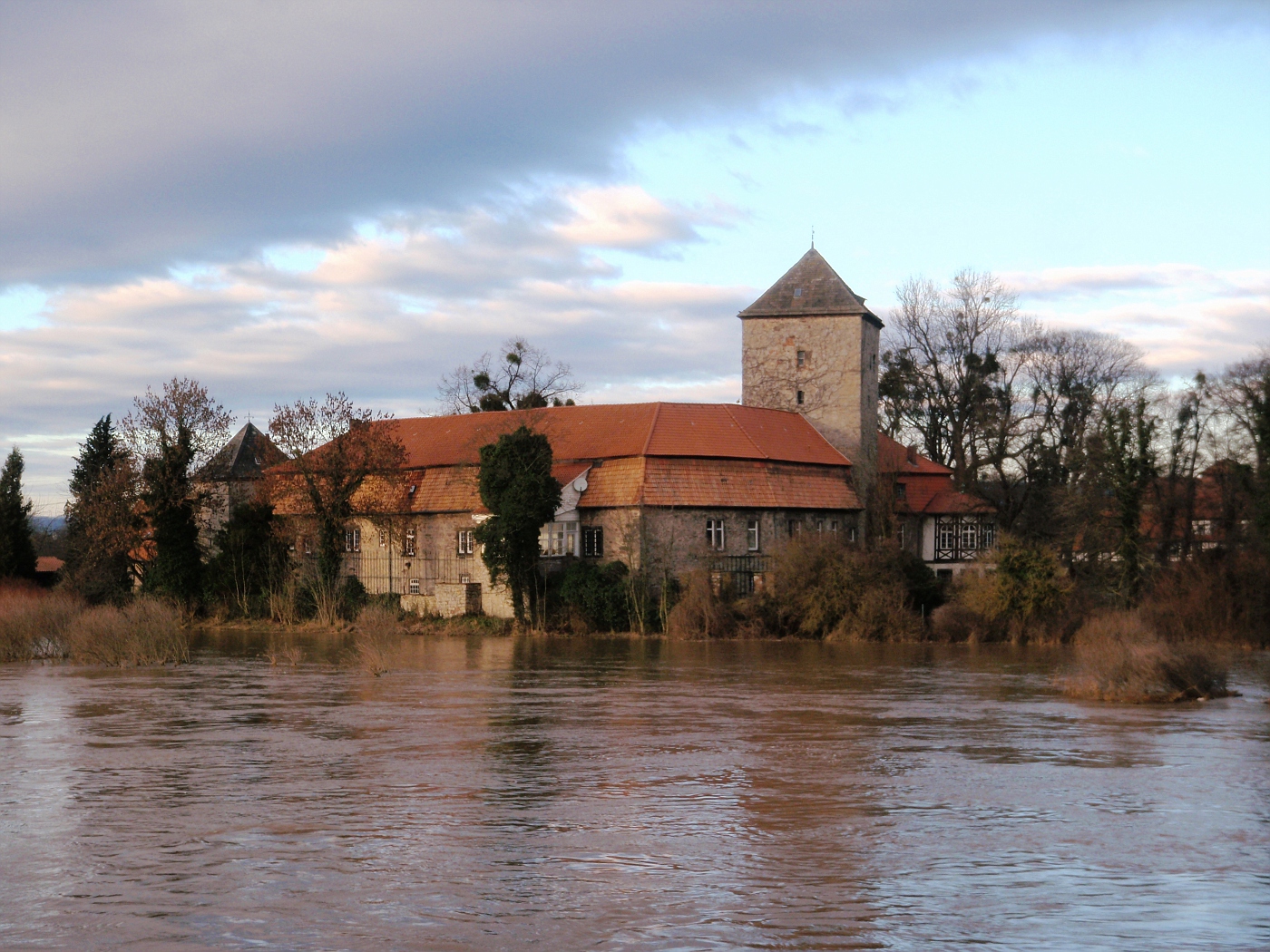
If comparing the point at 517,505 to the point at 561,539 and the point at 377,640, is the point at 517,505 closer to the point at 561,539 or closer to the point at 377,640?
the point at 561,539

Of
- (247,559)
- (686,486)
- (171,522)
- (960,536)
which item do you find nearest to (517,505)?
(686,486)

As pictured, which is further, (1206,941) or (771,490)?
(771,490)

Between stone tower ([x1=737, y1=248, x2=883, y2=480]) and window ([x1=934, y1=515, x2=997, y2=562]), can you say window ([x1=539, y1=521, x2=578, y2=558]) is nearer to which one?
stone tower ([x1=737, y1=248, x2=883, y2=480])

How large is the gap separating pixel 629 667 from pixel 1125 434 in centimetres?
1750

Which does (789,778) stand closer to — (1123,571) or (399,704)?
(399,704)

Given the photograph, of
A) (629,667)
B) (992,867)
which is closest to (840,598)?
(629,667)

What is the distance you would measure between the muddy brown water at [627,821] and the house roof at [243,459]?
24.5m

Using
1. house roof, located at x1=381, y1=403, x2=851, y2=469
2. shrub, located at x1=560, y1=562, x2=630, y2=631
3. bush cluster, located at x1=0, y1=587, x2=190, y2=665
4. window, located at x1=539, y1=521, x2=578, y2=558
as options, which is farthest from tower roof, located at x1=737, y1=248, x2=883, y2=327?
bush cluster, located at x1=0, y1=587, x2=190, y2=665

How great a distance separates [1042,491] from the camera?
50656 millimetres

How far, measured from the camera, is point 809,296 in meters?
51.2

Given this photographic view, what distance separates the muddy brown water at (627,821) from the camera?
9508 mm

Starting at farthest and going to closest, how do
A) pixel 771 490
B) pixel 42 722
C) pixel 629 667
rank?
pixel 771 490 → pixel 629 667 → pixel 42 722

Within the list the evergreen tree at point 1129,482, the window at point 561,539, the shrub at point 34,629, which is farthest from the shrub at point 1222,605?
the shrub at point 34,629

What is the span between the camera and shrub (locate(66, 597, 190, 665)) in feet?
90.4
